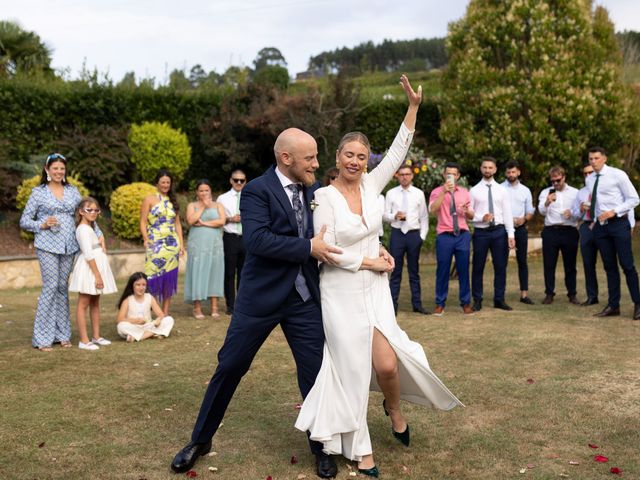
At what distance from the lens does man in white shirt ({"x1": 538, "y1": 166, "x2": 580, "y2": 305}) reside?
11.8m

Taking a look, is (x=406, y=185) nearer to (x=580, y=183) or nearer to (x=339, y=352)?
(x=339, y=352)

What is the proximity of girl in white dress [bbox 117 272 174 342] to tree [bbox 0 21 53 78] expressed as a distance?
15.3 m

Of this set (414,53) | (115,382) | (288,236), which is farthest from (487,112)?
(414,53)

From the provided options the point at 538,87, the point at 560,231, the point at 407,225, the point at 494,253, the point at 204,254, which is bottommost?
the point at 494,253

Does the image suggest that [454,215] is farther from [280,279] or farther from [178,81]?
[178,81]

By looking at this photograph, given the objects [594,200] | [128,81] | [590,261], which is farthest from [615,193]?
[128,81]

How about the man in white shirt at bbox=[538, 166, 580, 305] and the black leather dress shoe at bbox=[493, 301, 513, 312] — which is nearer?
the black leather dress shoe at bbox=[493, 301, 513, 312]

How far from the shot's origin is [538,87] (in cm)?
1866

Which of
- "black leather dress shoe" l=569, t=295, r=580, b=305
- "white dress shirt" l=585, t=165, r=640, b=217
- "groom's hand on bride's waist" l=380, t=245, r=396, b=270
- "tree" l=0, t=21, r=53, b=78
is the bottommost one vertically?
"black leather dress shoe" l=569, t=295, r=580, b=305

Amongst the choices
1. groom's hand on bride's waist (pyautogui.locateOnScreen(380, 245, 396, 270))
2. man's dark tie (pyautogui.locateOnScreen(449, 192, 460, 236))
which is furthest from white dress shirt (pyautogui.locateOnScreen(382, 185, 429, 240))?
groom's hand on bride's waist (pyautogui.locateOnScreen(380, 245, 396, 270))

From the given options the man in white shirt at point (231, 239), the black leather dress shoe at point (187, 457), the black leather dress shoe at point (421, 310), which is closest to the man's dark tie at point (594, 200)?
the black leather dress shoe at point (421, 310)

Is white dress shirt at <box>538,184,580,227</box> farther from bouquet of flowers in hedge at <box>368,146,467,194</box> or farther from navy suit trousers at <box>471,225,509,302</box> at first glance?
bouquet of flowers in hedge at <box>368,146,467,194</box>

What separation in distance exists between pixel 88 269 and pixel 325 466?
15.9 feet

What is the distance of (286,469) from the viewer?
191 inches
